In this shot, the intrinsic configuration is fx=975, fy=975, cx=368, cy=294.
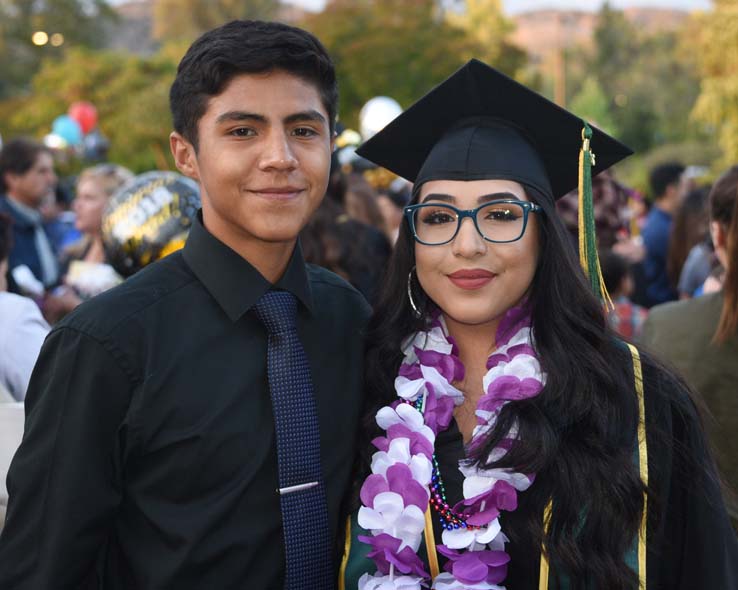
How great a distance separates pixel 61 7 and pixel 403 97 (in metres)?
32.8

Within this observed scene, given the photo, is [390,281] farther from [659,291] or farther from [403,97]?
[403,97]

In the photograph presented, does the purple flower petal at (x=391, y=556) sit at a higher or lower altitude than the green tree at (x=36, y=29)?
lower

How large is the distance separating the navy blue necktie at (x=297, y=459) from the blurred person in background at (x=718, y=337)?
57.1 inches

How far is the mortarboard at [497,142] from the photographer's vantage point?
2.53 m

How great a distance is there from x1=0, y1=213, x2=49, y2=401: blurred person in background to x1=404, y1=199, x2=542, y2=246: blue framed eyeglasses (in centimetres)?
149

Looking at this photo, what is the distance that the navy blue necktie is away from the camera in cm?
219

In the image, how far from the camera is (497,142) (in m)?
2.57

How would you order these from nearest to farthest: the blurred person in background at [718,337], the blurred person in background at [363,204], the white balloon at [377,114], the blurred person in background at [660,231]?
the blurred person in background at [718,337], the blurred person in background at [363,204], the blurred person in background at [660,231], the white balloon at [377,114]

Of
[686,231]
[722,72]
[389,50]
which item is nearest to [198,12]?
[389,50]

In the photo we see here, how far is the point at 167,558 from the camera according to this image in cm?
212

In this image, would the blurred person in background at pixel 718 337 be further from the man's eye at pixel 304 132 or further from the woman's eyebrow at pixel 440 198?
the man's eye at pixel 304 132

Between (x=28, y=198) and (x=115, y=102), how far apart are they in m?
35.3

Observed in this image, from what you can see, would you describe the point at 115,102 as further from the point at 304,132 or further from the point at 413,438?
the point at 413,438

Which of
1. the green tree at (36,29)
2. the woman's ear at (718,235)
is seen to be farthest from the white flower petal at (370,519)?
the green tree at (36,29)
